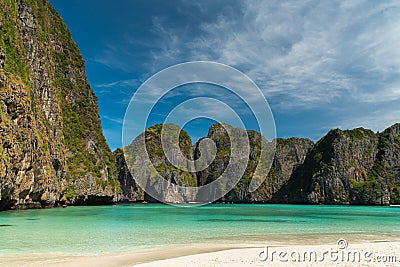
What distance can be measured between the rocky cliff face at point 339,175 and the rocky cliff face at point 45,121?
56.6 meters

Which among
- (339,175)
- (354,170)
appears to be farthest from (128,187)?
(354,170)

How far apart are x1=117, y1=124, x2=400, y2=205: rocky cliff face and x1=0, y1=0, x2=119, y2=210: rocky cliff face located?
56611mm

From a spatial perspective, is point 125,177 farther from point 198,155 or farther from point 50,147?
point 50,147

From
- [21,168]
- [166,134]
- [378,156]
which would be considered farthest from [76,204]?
[378,156]

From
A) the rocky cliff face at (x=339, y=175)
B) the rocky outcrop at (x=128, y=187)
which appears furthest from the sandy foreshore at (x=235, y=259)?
the rocky outcrop at (x=128, y=187)

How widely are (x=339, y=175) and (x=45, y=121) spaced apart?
307 ft

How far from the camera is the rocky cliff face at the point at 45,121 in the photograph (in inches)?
989

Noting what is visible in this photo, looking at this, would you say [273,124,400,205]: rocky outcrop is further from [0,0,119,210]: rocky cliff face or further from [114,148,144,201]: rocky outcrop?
[0,0,119,210]: rocky cliff face

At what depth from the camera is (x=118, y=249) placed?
35.7 feet

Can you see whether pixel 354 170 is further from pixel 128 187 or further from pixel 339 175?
pixel 128 187

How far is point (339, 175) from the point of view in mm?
106000

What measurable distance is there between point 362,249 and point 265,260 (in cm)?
390

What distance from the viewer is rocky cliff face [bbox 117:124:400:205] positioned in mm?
101875

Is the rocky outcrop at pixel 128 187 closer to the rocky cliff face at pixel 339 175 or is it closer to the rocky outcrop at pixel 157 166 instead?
the rocky outcrop at pixel 157 166
